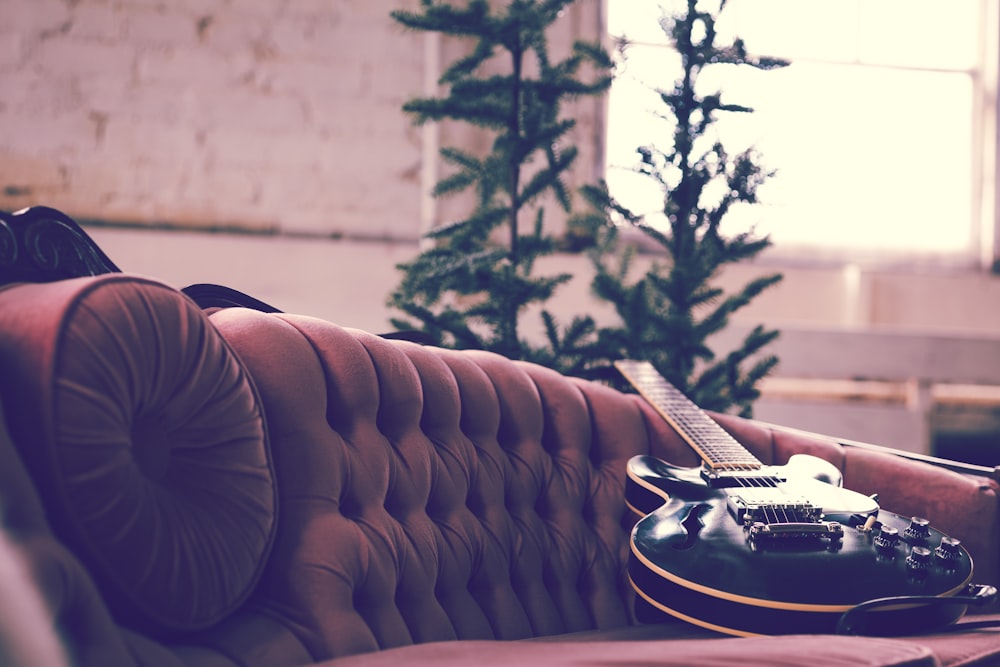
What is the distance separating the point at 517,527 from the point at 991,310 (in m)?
2.81

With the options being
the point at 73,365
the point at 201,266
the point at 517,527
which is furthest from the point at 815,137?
the point at 73,365

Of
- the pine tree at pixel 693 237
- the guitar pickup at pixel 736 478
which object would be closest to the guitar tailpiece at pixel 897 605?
the guitar pickup at pixel 736 478

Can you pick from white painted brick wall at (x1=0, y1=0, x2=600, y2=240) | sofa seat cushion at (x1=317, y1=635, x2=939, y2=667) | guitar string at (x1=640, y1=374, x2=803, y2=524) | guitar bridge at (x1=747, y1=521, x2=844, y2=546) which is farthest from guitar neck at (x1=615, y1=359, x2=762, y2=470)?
white painted brick wall at (x1=0, y1=0, x2=600, y2=240)

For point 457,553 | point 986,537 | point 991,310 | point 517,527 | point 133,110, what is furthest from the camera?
point 991,310

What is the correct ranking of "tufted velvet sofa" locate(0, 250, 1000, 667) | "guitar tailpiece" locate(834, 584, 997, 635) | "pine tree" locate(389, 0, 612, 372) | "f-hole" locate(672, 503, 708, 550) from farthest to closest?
"pine tree" locate(389, 0, 612, 372)
"f-hole" locate(672, 503, 708, 550)
"guitar tailpiece" locate(834, 584, 997, 635)
"tufted velvet sofa" locate(0, 250, 1000, 667)

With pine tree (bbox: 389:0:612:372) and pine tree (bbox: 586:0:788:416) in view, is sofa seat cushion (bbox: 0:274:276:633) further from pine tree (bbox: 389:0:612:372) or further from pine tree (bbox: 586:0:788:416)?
pine tree (bbox: 586:0:788:416)

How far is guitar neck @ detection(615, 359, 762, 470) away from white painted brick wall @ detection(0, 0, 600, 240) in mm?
1329

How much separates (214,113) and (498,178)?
4.25 ft

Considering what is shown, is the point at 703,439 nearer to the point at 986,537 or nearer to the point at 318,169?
the point at 986,537

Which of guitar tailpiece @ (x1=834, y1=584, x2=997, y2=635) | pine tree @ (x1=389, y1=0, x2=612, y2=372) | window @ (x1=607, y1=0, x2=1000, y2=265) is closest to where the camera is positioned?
guitar tailpiece @ (x1=834, y1=584, x2=997, y2=635)

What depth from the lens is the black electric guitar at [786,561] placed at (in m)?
1.08

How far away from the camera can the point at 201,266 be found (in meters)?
2.78

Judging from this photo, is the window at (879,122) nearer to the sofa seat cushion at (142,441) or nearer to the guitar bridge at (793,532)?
the guitar bridge at (793,532)

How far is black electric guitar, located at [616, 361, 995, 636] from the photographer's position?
42.4 inches
